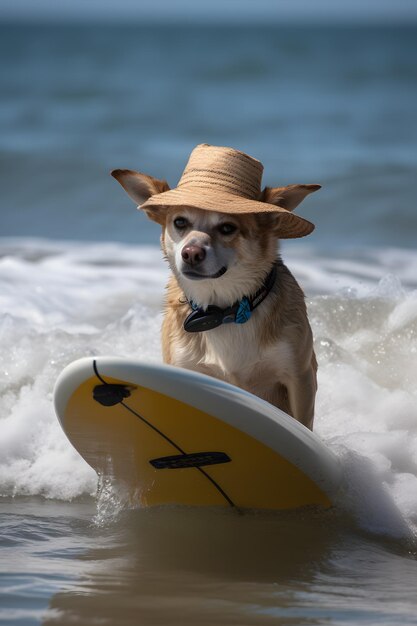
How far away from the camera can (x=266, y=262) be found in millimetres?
4238

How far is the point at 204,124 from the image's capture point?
62.1ft

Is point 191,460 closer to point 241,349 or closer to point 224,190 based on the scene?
point 241,349

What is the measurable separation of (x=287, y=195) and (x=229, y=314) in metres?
0.50

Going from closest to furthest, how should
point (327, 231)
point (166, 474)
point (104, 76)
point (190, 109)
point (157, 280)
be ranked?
1. point (166, 474)
2. point (157, 280)
3. point (327, 231)
4. point (190, 109)
5. point (104, 76)

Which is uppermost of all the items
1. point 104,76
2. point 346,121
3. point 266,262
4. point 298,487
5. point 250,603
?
point 104,76

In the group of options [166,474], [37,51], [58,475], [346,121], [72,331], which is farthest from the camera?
[37,51]

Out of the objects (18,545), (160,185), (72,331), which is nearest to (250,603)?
(18,545)

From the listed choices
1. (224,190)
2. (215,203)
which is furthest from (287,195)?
(215,203)

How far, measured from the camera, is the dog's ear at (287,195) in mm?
4215

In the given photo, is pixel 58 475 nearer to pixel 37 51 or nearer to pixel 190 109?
pixel 190 109

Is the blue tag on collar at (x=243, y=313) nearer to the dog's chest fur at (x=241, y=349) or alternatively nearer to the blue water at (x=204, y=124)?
the dog's chest fur at (x=241, y=349)

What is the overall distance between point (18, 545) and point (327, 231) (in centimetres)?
854

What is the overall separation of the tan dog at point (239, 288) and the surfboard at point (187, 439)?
33 cm

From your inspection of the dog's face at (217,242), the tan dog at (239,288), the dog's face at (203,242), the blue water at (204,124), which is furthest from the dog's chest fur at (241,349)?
the blue water at (204,124)
